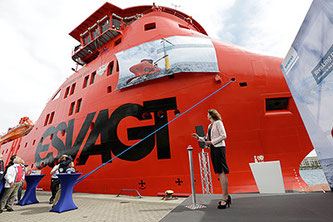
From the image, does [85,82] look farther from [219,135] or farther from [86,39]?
[219,135]

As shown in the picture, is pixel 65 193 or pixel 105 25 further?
pixel 105 25

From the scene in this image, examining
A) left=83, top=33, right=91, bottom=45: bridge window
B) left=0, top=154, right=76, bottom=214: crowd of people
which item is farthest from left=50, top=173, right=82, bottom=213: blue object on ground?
left=83, top=33, right=91, bottom=45: bridge window

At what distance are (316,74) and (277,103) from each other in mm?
3768

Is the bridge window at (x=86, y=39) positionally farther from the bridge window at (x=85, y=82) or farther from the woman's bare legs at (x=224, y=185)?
the woman's bare legs at (x=224, y=185)

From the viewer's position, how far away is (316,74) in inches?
114

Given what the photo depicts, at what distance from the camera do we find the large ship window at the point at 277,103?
631 cm

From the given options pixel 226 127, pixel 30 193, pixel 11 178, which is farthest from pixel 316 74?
pixel 30 193

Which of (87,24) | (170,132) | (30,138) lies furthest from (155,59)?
(30,138)

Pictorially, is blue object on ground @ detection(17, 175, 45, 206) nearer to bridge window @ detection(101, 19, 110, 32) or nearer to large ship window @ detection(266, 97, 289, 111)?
large ship window @ detection(266, 97, 289, 111)

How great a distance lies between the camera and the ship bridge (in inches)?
434

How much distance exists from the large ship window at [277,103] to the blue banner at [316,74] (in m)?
2.88

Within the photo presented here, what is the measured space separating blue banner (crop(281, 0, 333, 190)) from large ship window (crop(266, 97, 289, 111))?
2885 mm

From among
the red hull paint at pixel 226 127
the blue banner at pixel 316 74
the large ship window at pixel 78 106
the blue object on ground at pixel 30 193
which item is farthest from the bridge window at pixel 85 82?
the blue banner at pixel 316 74

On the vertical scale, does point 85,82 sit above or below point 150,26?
below
